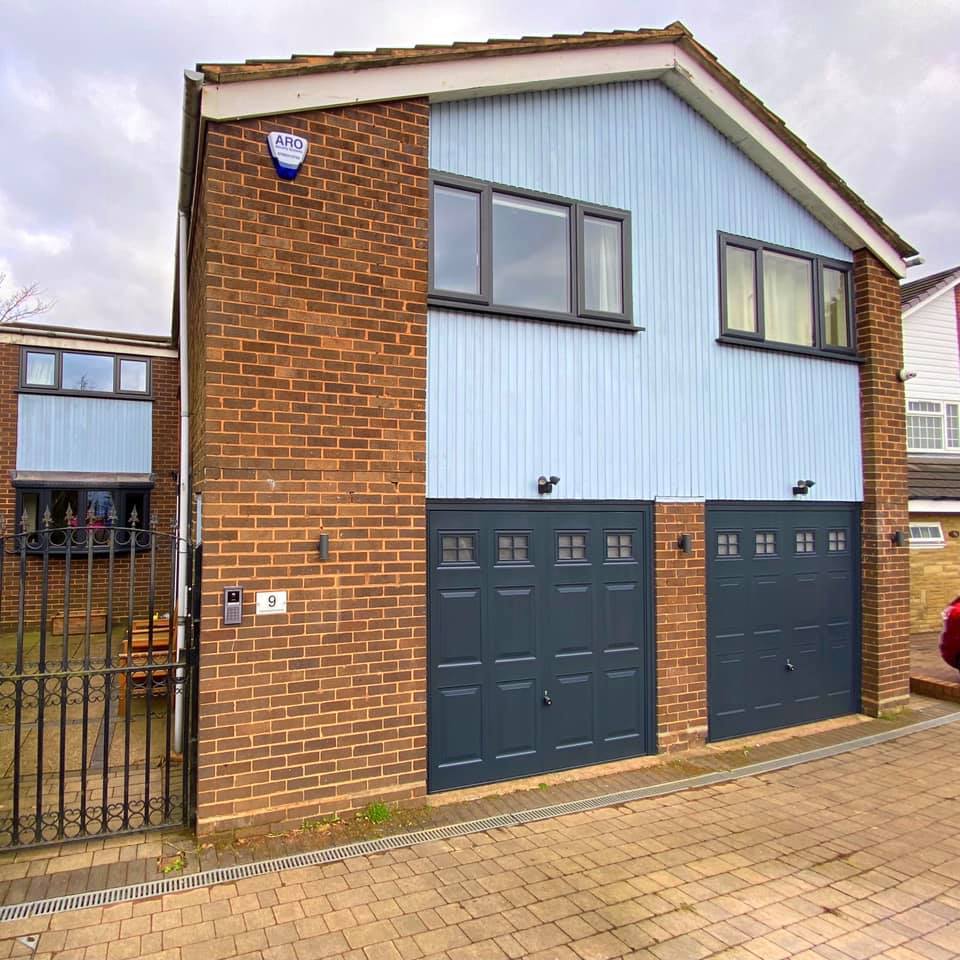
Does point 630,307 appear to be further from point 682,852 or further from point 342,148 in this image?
point 682,852

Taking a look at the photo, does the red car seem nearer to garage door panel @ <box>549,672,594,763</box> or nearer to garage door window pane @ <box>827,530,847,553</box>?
garage door window pane @ <box>827,530,847,553</box>

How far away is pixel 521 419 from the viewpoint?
5516 millimetres

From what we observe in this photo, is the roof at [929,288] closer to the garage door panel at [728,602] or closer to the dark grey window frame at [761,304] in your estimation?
the dark grey window frame at [761,304]

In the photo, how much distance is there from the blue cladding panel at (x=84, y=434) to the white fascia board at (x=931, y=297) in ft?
46.6

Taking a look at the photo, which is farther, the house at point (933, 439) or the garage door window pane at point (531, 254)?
the house at point (933, 439)

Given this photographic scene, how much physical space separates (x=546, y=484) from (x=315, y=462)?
73.5 inches

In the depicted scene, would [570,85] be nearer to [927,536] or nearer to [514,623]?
[514,623]

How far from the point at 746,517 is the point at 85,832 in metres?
5.91

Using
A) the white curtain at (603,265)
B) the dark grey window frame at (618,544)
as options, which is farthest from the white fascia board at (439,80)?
the dark grey window frame at (618,544)

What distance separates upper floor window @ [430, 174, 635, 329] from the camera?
537 centimetres

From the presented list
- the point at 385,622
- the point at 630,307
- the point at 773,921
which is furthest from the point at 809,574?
the point at 385,622

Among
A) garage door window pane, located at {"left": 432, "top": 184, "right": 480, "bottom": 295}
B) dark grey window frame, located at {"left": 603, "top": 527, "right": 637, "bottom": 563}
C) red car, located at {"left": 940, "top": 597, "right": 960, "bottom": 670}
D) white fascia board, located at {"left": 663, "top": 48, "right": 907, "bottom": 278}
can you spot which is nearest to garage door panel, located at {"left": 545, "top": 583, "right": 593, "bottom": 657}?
dark grey window frame, located at {"left": 603, "top": 527, "right": 637, "bottom": 563}

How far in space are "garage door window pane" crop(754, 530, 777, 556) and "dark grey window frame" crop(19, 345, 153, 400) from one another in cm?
1013

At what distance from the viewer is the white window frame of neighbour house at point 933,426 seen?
42.9 feet
